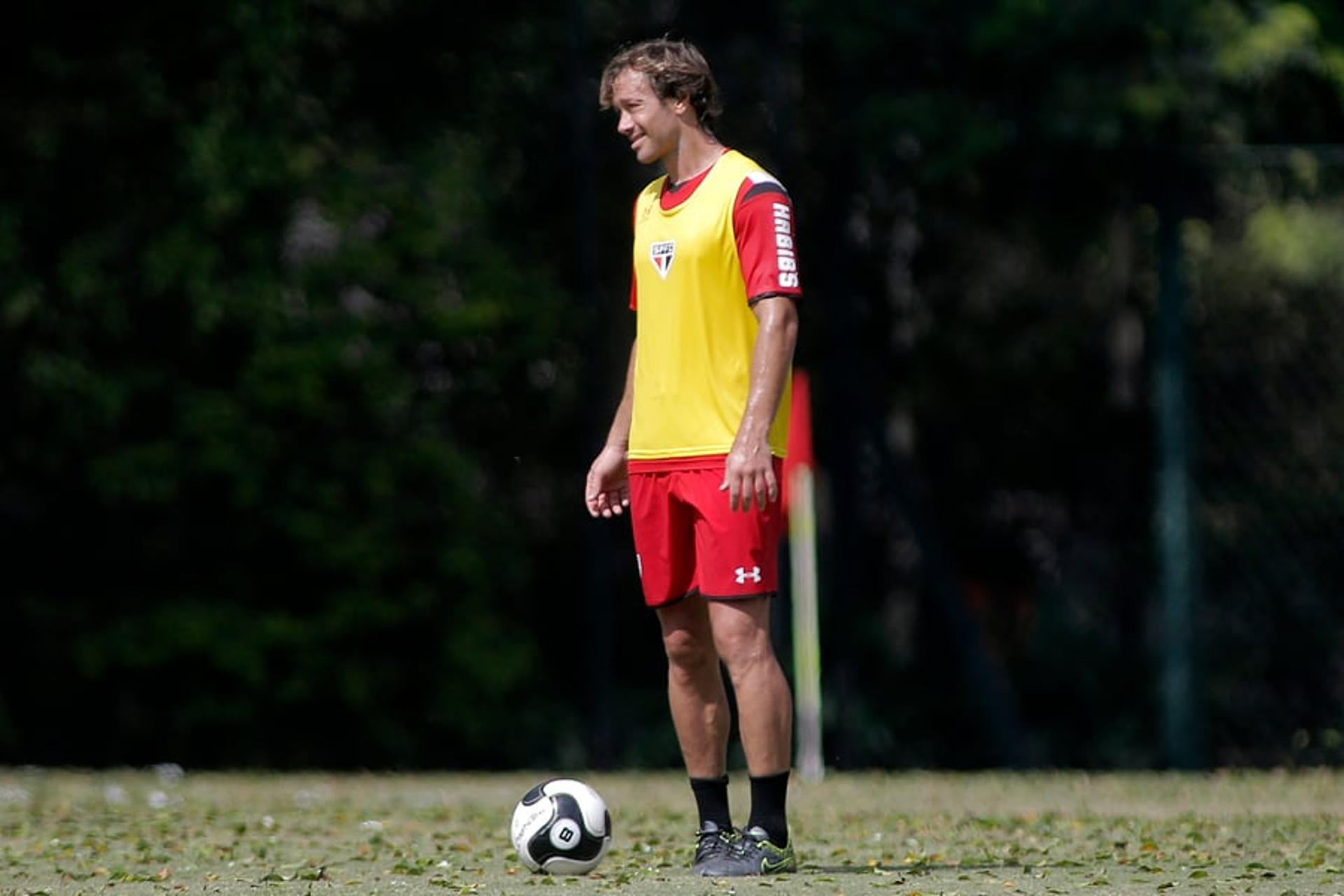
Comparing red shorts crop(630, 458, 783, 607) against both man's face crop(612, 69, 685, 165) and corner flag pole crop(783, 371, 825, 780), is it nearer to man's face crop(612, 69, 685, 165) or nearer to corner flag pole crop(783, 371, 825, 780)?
man's face crop(612, 69, 685, 165)

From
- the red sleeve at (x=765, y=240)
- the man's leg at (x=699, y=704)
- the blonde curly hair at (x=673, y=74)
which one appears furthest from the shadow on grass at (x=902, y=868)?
the blonde curly hair at (x=673, y=74)

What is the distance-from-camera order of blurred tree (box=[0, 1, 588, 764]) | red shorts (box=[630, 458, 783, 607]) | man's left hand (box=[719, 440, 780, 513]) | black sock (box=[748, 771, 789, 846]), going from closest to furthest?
1. man's left hand (box=[719, 440, 780, 513])
2. red shorts (box=[630, 458, 783, 607])
3. black sock (box=[748, 771, 789, 846])
4. blurred tree (box=[0, 1, 588, 764])

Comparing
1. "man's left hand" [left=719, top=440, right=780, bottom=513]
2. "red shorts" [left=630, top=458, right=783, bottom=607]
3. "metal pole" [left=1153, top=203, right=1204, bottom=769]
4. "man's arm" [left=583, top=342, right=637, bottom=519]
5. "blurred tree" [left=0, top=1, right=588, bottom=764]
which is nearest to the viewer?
"man's left hand" [left=719, top=440, right=780, bottom=513]

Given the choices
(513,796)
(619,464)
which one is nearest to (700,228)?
(619,464)

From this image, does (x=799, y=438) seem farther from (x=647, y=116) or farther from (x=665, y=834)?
(x=647, y=116)

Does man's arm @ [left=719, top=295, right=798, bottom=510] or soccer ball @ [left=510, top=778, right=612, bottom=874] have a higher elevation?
man's arm @ [left=719, top=295, right=798, bottom=510]

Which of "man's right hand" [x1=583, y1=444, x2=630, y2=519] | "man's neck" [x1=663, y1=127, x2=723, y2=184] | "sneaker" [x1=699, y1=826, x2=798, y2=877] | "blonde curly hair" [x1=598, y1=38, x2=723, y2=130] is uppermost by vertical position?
"blonde curly hair" [x1=598, y1=38, x2=723, y2=130]

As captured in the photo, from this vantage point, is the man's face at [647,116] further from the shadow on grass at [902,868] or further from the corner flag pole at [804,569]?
the corner flag pole at [804,569]

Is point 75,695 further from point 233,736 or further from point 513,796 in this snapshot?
point 513,796

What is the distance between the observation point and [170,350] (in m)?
10.9

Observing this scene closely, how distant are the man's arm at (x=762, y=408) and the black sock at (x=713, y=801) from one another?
74cm

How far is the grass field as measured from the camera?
213 inches

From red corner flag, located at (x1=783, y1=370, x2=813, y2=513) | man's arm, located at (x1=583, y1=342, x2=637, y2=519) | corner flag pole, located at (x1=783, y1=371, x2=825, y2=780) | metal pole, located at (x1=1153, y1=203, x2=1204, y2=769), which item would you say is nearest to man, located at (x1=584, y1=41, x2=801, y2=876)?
man's arm, located at (x1=583, y1=342, x2=637, y2=519)

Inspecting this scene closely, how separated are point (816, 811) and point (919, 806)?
17.5 inches
